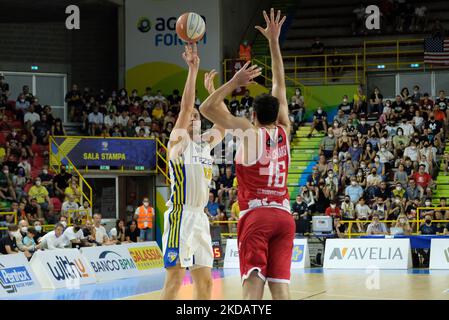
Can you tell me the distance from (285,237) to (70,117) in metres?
25.9

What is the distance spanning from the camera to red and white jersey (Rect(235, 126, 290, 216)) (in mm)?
6953

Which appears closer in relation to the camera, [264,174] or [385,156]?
[264,174]

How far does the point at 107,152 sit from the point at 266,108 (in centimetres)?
2105

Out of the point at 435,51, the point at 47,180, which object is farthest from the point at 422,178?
the point at 47,180

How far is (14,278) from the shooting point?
16.9m

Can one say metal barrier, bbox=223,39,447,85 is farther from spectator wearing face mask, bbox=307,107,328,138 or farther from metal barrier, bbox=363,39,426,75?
spectator wearing face mask, bbox=307,107,328,138

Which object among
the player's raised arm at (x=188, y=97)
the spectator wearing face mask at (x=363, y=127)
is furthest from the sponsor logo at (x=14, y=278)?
the spectator wearing face mask at (x=363, y=127)

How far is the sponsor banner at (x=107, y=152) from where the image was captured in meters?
26.8

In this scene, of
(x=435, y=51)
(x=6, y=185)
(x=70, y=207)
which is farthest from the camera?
(x=435, y=51)

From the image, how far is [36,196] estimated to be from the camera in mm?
24141

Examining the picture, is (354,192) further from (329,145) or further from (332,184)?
(329,145)

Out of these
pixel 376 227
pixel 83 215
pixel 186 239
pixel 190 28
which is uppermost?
pixel 190 28

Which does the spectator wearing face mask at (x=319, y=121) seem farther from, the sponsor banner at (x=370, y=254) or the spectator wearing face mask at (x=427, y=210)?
the sponsor banner at (x=370, y=254)

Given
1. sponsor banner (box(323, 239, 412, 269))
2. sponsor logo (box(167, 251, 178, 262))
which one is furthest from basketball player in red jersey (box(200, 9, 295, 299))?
sponsor banner (box(323, 239, 412, 269))
